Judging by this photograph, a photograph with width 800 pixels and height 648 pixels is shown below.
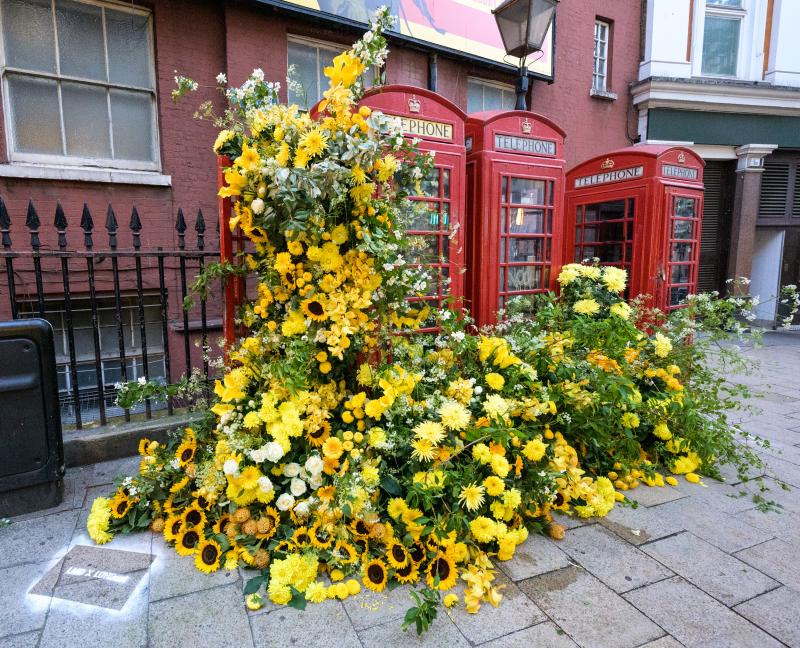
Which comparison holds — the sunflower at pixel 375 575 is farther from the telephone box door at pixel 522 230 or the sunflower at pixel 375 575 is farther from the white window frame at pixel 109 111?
the white window frame at pixel 109 111

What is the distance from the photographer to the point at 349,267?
2.83 metres

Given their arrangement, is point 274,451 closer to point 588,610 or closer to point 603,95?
point 588,610

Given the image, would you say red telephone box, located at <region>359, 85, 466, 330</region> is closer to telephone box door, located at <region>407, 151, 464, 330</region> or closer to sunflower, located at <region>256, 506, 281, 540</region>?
telephone box door, located at <region>407, 151, 464, 330</region>

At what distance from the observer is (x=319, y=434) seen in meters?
2.82

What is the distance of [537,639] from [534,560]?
56 centimetres

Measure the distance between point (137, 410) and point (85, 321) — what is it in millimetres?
1680

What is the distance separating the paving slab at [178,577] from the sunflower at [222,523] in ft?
0.59

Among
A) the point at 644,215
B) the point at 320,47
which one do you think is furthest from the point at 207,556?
the point at 320,47

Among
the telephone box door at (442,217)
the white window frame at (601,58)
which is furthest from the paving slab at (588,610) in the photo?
the white window frame at (601,58)

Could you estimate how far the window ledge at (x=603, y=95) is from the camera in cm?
909

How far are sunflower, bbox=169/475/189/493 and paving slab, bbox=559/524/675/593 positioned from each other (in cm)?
221

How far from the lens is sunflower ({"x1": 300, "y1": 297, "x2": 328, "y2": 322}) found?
9.03 ft

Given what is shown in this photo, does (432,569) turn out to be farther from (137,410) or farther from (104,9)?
(104,9)

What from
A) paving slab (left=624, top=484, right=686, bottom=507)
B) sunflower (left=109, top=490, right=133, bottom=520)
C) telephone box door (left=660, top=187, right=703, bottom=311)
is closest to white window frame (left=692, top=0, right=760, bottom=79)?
telephone box door (left=660, top=187, right=703, bottom=311)
